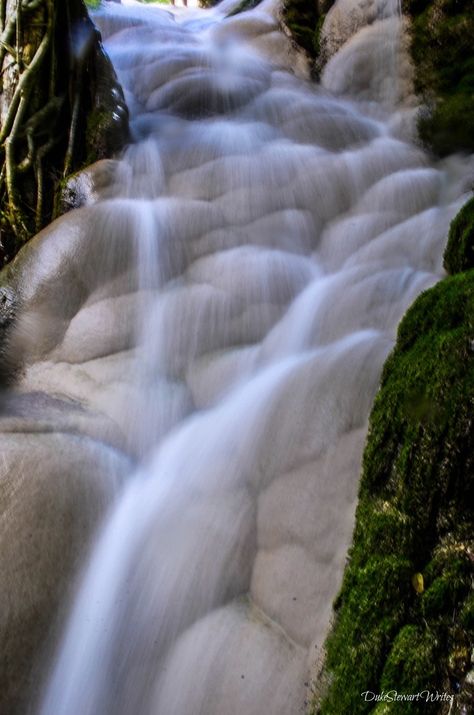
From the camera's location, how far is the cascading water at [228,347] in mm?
2039

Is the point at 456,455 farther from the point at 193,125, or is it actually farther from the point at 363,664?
the point at 193,125

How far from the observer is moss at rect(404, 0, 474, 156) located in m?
5.42

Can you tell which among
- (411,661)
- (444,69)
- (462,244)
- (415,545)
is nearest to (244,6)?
(444,69)

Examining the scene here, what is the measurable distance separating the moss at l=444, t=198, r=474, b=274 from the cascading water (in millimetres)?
482

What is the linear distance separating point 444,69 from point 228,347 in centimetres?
446

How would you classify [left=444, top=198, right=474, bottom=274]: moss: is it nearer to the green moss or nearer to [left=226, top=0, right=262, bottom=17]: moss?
the green moss

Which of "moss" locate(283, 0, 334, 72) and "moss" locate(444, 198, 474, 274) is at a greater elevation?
"moss" locate(283, 0, 334, 72)

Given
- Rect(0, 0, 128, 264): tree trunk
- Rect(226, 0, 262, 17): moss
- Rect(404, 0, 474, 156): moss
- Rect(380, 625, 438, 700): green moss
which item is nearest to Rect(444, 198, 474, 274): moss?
Rect(380, 625, 438, 700): green moss

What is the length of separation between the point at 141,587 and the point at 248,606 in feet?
1.58

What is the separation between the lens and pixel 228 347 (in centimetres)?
357

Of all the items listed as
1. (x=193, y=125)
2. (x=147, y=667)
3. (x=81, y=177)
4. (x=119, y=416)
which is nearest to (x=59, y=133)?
(x=81, y=177)

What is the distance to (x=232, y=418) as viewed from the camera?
2863mm

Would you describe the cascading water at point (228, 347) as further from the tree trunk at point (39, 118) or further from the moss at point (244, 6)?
the moss at point (244, 6)

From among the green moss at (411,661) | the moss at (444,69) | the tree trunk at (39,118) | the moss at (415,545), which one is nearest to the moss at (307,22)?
the moss at (444,69)
